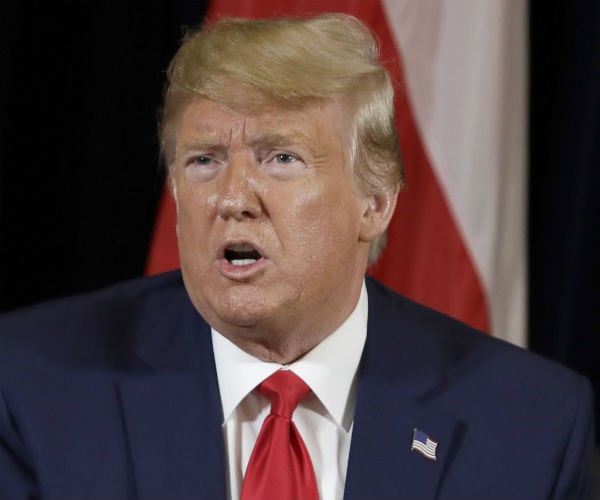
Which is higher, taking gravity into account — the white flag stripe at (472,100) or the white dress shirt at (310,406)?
the white flag stripe at (472,100)

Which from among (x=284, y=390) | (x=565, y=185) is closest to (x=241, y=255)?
(x=284, y=390)

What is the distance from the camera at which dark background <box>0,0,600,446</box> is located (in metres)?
2.54

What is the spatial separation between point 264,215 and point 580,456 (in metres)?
0.64

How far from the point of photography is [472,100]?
2.37 meters

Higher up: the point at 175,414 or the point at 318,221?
the point at 318,221

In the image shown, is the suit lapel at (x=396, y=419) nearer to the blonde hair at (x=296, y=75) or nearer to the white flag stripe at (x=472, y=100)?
the blonde hair at (x=296, y=75)

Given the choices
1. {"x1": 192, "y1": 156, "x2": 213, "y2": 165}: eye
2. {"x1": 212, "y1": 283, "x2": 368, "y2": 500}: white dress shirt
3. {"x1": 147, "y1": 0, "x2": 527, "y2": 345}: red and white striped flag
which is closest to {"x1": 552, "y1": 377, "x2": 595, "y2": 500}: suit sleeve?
{"x1": 212, "y1": 283, "x2": 368, "y2": 500}: white dress shirt

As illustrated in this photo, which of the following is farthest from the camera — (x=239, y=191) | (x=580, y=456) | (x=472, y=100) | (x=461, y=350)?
(x=472, y=100)

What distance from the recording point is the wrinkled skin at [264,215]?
1609 millimetres

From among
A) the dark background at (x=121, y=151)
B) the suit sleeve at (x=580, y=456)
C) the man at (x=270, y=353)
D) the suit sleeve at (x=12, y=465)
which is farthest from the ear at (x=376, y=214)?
the dark background at (x=121, y=151)

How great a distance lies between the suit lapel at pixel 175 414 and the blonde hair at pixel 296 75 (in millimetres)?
282

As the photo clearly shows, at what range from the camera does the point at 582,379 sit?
6.30ft

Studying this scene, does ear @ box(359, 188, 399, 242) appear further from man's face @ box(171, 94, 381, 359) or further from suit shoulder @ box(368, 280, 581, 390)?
suit shoulder @ box(368, 280, 581, 390)

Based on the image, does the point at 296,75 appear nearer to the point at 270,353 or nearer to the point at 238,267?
the point at 238,267
